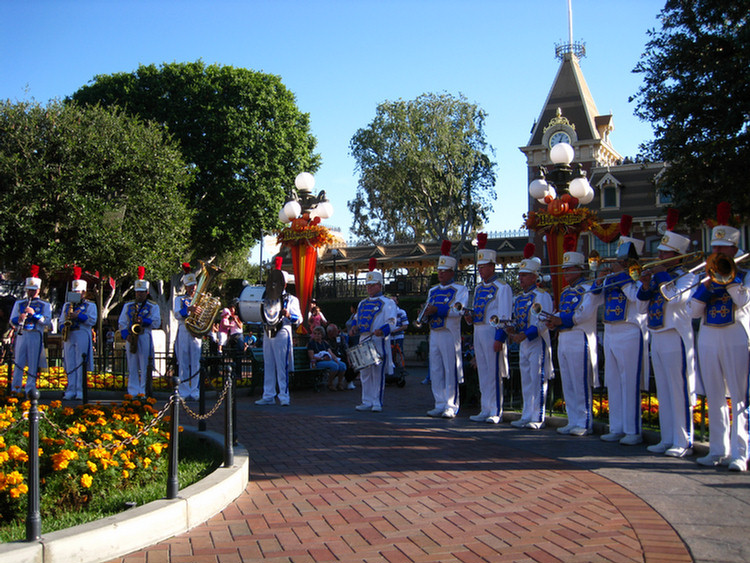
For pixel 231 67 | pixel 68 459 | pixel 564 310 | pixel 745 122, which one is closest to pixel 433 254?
pixel 231 67

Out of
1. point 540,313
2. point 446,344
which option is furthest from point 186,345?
point 540,313

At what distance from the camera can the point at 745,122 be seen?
1289 cm

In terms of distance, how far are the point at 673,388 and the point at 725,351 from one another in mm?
854

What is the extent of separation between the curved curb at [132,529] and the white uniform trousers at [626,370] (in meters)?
4.68

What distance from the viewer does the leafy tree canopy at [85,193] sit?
21844 millimetres

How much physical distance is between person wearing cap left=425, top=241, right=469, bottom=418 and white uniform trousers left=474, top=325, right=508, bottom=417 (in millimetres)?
495

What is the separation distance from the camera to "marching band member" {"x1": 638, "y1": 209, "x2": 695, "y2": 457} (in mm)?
7348

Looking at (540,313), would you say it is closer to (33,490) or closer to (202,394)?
(202,394)

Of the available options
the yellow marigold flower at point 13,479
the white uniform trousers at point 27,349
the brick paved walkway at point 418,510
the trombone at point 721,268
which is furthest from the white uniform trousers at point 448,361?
the white uniform trousers at point 27,349

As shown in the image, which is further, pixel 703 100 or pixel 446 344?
pixel 703 100

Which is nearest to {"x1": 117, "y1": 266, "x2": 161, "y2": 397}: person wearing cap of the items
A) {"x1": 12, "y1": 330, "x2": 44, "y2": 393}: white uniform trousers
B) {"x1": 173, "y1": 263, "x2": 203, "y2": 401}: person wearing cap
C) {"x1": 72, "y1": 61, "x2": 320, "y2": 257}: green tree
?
{"x1": 173, "y1": 263, "x2": 203, "y2": 401}: person wearing cap

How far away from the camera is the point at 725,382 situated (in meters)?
6.86

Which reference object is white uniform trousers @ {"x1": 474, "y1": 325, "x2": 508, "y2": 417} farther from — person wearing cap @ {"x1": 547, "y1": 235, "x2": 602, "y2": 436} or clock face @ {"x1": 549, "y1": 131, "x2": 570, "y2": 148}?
clock face @ {"x1": 549, "y1": 131, "x2": 570, "y2": 148}

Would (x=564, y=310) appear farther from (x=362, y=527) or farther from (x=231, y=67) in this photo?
(x=231, y=67)
